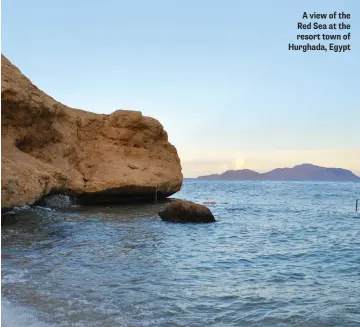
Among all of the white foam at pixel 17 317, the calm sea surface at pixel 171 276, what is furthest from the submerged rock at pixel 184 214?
the white foam at pixel 17 317

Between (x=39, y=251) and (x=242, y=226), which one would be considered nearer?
(x=39, y=251)

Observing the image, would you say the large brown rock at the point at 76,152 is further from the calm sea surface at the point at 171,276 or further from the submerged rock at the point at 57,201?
the calm sea surface at the point at 171,276

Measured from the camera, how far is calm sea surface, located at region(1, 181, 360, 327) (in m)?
6.78

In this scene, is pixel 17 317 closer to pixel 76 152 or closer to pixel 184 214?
pixel 184 214

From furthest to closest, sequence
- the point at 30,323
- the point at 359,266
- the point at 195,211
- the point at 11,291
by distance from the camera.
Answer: the point at 195,211
the point at 359,266
the point at 11,291
the point at 30,323

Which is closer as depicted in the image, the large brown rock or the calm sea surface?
the calm sea surface

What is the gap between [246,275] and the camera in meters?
9.80

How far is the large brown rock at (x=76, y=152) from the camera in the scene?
1894 centimetres

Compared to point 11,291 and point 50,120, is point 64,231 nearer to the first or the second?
point 11,291

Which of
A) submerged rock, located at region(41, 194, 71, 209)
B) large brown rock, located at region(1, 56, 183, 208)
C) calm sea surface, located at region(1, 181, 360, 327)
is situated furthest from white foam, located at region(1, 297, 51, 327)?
submerged rock, located at region(41, 194, 71, 209)

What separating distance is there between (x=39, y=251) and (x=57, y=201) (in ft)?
38.9

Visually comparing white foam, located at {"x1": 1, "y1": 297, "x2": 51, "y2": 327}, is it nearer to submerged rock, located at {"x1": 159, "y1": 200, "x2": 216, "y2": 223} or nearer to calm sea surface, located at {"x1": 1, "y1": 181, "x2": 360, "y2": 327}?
calm sea surface, located at {"x1": 1, "y1": 181, "x2": 360, "y2": 327}

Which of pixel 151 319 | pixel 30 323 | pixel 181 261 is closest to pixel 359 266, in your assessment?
pixel 181 261

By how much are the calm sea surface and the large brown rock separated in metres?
2.67
